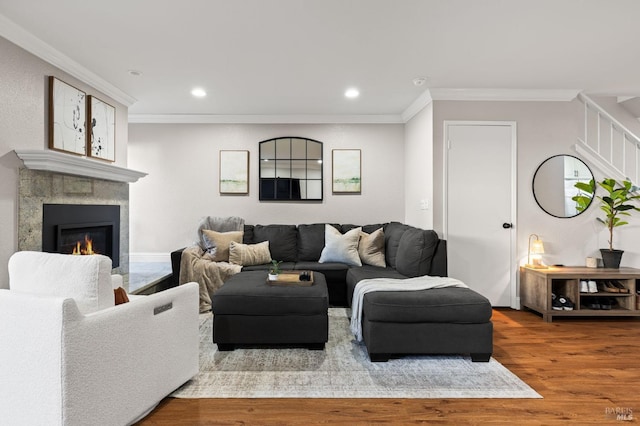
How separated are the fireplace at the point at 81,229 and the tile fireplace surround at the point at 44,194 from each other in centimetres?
6

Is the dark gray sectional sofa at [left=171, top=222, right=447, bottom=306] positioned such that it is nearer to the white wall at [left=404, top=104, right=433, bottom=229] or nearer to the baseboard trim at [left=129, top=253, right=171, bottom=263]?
the white wall at [left=404, top=104, right=433, bottom=229]

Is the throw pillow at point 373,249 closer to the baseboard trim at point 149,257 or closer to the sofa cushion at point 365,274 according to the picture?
the sofa cushion at point 365,274

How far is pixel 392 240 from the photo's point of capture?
411 centimetres

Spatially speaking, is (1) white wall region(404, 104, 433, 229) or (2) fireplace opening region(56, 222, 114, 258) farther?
(1) white wall region(404, 104, 433, 229)

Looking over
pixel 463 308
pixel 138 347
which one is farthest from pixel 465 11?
pixel 138 347

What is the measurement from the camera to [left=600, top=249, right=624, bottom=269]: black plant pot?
374cm

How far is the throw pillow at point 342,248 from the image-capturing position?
4.16 metres

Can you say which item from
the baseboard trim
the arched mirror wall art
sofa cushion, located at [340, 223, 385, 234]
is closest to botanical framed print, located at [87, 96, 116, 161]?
the baseboard trim

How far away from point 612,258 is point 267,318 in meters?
3.73

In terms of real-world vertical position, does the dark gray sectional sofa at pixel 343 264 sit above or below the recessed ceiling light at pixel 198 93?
below

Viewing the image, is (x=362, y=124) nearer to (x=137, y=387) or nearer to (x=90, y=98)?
(x=90, y=98)

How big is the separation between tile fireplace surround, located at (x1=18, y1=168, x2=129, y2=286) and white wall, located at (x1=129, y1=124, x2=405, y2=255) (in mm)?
1037

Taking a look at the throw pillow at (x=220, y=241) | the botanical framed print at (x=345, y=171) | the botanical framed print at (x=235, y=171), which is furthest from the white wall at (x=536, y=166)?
the botanical framed print at (x=235, y=171)

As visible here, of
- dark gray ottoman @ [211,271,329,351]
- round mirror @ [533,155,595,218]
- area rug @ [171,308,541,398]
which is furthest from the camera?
round mirror @ [533,155,595,218]
